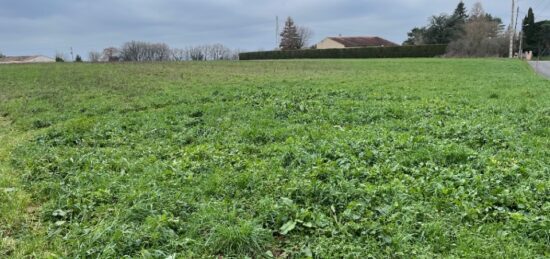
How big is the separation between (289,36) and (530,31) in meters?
35.7

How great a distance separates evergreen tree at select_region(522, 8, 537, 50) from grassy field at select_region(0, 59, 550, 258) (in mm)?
59781

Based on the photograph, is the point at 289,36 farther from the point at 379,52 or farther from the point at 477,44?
the point at 477,44

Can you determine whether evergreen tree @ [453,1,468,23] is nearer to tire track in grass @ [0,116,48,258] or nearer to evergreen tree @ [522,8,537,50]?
evergreen tree @ [522,8,537,50]

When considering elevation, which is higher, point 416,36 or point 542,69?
point 416,36

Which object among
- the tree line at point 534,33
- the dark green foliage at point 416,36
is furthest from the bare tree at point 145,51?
the tree line at point 534,33

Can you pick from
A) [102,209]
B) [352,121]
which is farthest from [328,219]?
[352,121]

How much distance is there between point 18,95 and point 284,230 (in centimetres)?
1107

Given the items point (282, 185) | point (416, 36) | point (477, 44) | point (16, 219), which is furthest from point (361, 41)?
point (16, 219)

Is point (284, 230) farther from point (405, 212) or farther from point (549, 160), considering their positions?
point (549, 160)

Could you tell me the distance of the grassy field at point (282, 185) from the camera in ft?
9.42

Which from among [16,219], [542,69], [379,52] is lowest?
[16,219]

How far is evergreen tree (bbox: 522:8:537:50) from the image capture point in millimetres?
57000

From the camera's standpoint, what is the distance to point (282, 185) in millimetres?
3824

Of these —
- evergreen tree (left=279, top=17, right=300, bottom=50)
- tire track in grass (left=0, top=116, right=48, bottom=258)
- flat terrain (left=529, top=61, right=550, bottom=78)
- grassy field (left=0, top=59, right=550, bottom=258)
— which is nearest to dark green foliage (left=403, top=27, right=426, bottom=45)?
evergreen tree (left=279, top=17, right=300, bottom=50)
